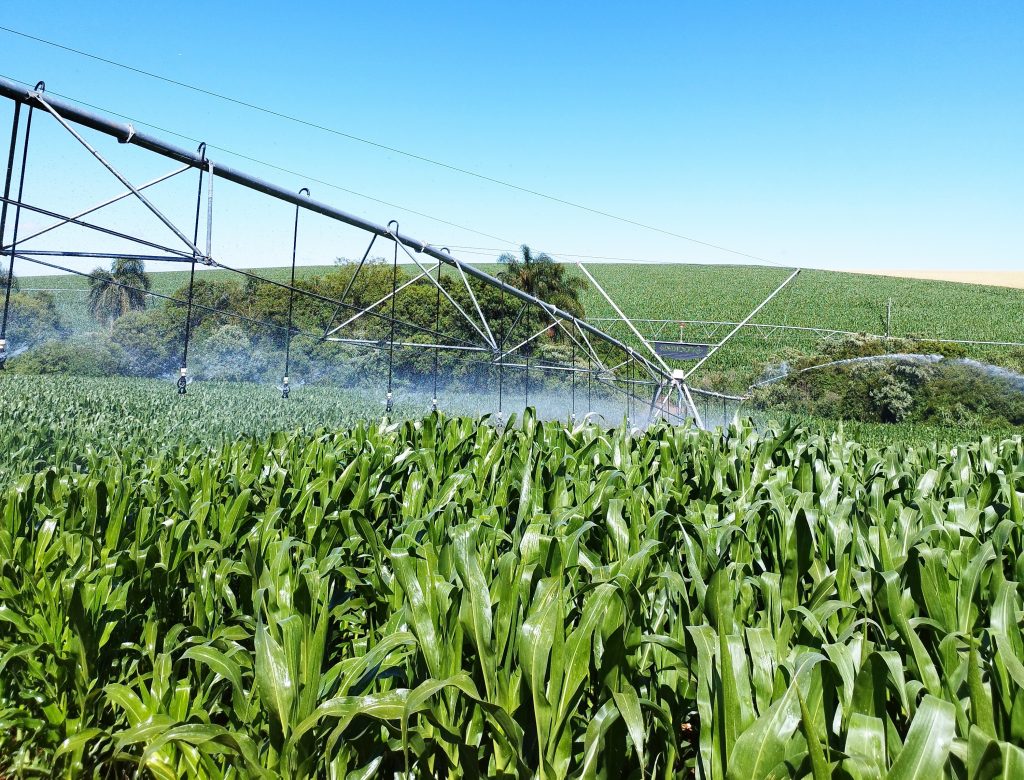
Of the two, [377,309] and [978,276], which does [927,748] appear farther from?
[978,276]

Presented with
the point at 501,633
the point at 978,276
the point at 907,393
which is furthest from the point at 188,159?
the point at 978,276

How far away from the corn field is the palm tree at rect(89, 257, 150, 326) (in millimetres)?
3852

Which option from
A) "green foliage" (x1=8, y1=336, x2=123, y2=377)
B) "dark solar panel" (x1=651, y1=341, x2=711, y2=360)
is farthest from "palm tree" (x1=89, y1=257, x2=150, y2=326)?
"dark solar panel" (x1=651, y1=341, x2=711, y2=360)

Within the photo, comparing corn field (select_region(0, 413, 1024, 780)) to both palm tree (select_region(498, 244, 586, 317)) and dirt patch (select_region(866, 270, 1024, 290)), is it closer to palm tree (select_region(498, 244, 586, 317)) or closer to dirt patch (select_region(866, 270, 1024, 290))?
palm tree (select_region(498, 244, 586, 317))

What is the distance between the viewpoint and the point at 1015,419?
19.5 m

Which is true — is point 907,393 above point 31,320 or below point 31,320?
below

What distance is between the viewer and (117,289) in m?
6.94

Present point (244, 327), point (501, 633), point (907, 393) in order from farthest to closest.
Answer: point (907, 393), point (244, 327), point (501, 633)

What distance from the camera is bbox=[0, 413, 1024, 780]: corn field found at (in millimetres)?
1427

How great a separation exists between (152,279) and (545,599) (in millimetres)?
6662

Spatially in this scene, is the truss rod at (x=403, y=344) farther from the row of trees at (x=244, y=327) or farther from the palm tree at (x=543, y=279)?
the palm tree at (x=543, y=279)

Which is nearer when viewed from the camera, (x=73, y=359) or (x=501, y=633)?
(x=501, y=633)

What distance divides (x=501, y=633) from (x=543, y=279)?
107ft

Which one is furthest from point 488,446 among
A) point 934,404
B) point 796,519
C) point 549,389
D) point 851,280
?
point 851,280
